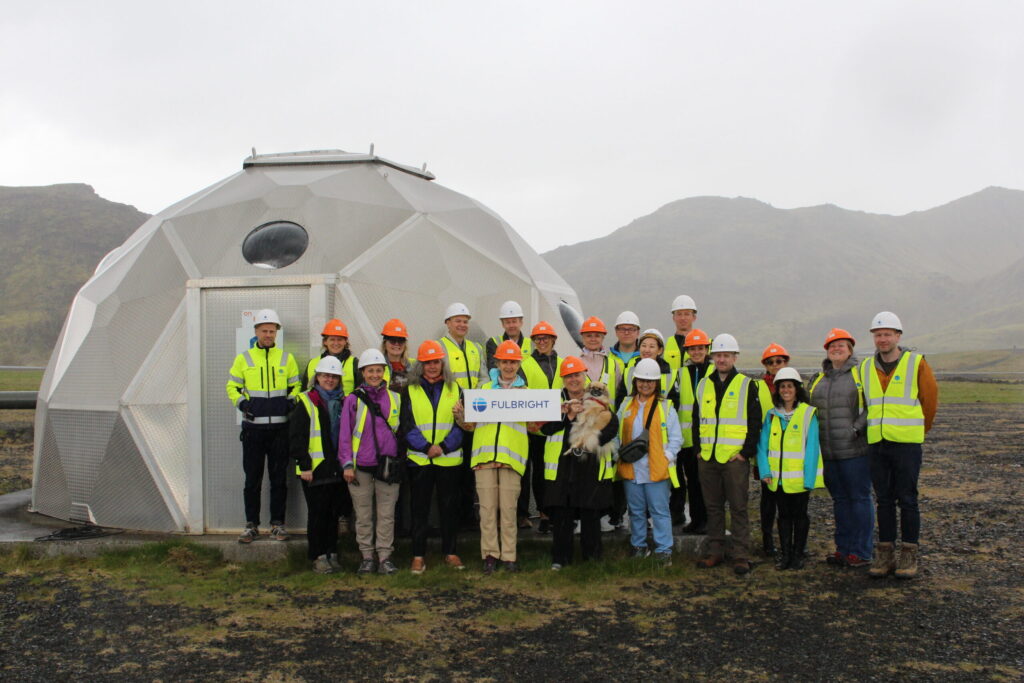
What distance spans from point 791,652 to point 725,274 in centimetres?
18692

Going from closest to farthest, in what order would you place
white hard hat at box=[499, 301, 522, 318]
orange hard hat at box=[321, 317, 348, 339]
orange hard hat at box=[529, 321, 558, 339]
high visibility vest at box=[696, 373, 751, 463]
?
1. high visibility vest at box=[696, 373, 751, 463]
2. orange hard hat at box=[321, 317, 348, 339]
3. orange hard hat at box=[529, 321, 558, 339]
4. white hard hat at box=[499, 301, 522, 318]

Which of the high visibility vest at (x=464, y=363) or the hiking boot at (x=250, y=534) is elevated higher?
the high visibility vest at (x=464, y=363)

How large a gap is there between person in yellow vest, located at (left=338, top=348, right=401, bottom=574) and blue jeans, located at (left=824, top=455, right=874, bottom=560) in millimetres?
4031

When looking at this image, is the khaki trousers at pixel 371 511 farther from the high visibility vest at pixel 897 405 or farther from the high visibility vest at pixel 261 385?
the high visibility vest at pixel 897 405

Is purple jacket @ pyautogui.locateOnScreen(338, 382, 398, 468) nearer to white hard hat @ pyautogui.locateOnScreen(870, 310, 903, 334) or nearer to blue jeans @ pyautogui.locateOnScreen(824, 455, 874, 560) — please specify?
blue jeans @ pyautogui.locateOnScreen(824, 455, 874, 560)

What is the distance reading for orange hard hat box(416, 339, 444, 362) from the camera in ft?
23.6

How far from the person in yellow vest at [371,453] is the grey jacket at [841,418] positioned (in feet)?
12.9

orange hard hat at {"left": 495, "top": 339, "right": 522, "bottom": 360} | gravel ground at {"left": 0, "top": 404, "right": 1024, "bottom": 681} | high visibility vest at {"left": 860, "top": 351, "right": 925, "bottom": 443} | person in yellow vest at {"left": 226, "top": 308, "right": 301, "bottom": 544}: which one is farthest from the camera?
person in yellow vest at {"left": 226, "top": 308, "right": 301, "bottom": 544}

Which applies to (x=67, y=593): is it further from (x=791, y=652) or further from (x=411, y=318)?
(x=791, y=652)

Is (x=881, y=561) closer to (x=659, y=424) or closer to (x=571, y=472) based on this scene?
(x=659, y=424)

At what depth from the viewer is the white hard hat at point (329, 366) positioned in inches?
281

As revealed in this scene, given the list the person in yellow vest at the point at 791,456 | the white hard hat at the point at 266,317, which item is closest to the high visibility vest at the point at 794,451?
the person in yellow vest at the point at 791,456

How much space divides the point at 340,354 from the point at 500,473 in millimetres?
1961

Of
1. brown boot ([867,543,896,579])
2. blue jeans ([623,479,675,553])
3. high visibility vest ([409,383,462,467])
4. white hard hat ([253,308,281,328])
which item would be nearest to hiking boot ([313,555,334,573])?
high visibility vest ([409,383,462,467])
